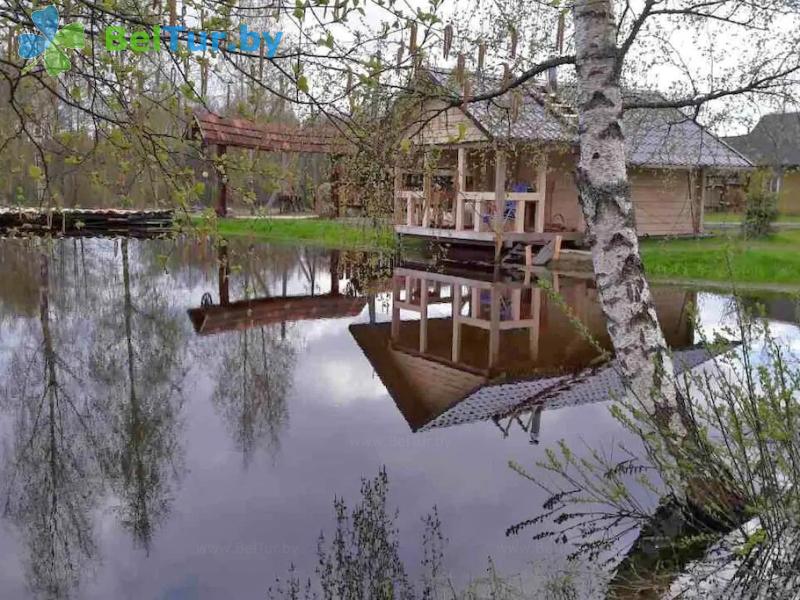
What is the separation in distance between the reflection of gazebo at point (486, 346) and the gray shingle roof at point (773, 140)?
5.49ft

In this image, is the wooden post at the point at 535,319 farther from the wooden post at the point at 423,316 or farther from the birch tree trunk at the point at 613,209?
the birch tree trunk at the point at 613,209

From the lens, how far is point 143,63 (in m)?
3.50

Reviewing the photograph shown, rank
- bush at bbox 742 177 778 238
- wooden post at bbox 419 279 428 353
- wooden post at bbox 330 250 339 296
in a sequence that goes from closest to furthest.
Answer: wooden post at bbox 419 279 428 353 → wooden post at bbox 330 250 339 296 → bush at bbox 742 177 778 238

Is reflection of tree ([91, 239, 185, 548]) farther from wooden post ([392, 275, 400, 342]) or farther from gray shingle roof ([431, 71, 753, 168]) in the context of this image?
gray shingle roof ([431, 71, 753, 168])

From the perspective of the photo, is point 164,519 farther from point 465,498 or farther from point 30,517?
point 465,498

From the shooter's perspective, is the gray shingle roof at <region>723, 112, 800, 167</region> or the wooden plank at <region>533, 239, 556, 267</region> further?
the wooden plank at <region>533, 239, 556, 267</region>

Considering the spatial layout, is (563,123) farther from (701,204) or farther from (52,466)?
(701,204)

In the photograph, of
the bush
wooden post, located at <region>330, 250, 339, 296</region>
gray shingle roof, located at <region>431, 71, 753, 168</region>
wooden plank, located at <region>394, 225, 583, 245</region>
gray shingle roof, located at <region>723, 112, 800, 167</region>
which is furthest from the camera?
the bush

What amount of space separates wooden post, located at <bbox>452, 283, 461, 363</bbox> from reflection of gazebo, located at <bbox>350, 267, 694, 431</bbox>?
1 cm

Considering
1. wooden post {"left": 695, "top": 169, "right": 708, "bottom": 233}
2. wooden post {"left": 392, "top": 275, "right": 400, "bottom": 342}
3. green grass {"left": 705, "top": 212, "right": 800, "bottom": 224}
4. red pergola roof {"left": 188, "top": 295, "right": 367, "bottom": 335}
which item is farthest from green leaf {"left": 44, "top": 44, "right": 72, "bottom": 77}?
green grass {"left": 705, "top": 212, "right": 800, "bottom": 224}

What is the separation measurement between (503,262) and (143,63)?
1457 cm

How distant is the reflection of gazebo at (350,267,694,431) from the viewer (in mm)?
7410

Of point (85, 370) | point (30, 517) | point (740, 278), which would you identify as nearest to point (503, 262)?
point (740, 278)

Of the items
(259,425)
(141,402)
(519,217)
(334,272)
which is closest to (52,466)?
(141,402)
